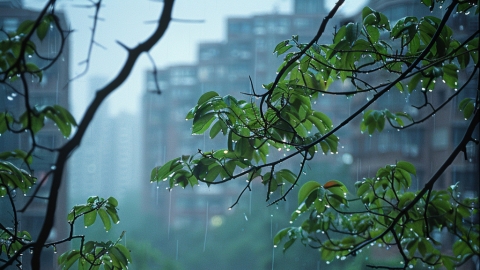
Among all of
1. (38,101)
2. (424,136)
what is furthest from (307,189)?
(424,136)

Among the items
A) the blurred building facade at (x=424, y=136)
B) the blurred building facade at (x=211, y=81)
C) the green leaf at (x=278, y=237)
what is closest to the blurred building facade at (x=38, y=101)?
the blurred building facade at (x=211, y=81)

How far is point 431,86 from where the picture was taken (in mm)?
1038

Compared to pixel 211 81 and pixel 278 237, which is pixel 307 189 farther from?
pixel 211 81

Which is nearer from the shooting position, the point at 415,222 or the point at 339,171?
the point at 415,222

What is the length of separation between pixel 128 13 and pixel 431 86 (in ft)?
2.54

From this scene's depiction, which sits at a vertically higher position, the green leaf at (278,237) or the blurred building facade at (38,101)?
the blurred building facade at (38,101)

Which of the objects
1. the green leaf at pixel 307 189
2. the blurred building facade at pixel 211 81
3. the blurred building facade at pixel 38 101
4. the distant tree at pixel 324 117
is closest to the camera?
the distant tree at pixel 324 117

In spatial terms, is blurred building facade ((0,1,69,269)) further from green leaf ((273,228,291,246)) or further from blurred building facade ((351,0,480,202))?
blurred building facade ((351,0,480,202))

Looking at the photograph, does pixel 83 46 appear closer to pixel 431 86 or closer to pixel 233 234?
pixel 431 86

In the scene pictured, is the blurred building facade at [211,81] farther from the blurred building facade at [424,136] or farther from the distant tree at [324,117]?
the distant tree at [324,117]

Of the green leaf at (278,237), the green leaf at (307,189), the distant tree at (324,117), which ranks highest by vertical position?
the distant tree at (324,117)

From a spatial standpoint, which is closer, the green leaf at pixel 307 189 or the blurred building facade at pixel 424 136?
the green leaf at pixel 307 189

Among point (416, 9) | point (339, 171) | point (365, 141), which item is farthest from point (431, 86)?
point (365, 141)

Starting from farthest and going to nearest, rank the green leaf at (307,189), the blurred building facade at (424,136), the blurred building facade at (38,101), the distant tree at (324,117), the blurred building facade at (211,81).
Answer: the blurred building facade at (424,136) → the blurred building facade at (211,81) → the blurred building facade at (38,101) → the green leaf at (307,189) → the distant tree at (324,117)
